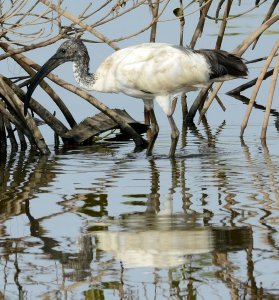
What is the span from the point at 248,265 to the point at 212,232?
0.99 metres

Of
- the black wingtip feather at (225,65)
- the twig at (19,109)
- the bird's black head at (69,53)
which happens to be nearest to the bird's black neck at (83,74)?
the bird's black head at (69,53)

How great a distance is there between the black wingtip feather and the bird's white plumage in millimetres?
61

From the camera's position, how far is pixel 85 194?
991cm

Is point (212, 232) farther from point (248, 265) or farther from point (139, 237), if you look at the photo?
point (248, 265)

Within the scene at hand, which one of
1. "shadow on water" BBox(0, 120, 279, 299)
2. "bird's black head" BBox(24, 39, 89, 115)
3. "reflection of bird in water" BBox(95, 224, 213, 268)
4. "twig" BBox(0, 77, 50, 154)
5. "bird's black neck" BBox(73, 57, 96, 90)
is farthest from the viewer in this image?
"bird's black head" BBox(24, 39, 89, 115)

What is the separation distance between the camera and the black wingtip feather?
12.1m

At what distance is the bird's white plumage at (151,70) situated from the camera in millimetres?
12086

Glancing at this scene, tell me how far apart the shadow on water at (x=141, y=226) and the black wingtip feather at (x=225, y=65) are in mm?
783

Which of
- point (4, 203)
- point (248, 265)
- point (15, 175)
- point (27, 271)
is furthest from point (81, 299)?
point (15, 175)

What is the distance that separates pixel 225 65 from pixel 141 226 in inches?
158

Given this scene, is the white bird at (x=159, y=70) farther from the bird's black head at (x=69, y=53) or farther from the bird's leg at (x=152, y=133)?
the bird's black head at (x=69, y=53)

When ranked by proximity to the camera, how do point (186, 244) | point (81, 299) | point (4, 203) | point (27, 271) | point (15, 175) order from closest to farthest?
point (81, 299) < point (27, 271) < point (186, 244) < point (4, 203) < point (15, 175)

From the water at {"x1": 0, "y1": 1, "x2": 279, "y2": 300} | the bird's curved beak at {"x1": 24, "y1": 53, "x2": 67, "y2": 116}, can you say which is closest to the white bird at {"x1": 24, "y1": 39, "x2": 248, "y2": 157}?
the bird's curved beak at {"x1": 24, "y1": 53, "x2": 67, "y2": 116}

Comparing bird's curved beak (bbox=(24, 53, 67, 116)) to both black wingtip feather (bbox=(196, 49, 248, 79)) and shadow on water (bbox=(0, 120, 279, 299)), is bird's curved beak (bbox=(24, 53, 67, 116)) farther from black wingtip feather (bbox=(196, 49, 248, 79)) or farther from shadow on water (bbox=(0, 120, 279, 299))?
black wingtip feather (bbox=(196, 49, 248, 79))
